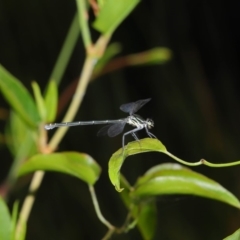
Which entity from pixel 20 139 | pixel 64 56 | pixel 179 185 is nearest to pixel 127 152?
pixel 179 185

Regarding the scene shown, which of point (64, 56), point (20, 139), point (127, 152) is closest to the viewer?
point (127, 152)

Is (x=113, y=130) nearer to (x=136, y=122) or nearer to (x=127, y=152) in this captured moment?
(x=136, y=122)

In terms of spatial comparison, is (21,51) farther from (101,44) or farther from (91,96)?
(101,44)

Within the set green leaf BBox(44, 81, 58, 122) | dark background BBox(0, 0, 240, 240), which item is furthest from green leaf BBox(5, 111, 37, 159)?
dark background BBox(0, 0, 240, 240)

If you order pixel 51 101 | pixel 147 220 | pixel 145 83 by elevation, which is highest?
pixel 51 101

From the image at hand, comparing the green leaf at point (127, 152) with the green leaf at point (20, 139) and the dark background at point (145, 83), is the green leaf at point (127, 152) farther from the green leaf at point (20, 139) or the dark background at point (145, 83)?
the dark background at point (145, 83)

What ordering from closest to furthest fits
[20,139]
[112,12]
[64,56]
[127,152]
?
[127,152]
[112,12]
[20,139]
[64,56]

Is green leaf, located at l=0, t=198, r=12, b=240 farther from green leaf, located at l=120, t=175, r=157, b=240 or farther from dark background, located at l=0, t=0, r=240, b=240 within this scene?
dark background, located at l=0, t=0, r=240, b=240

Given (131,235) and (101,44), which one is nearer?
(101,44)

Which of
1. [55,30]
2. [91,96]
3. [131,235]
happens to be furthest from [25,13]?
→ [131,235]
